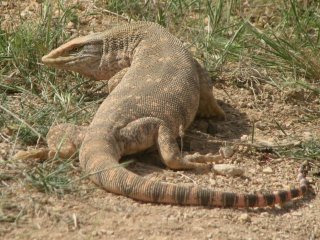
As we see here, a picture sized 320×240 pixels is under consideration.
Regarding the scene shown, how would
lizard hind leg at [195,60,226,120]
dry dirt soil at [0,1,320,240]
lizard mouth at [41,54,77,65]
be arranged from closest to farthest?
1. dry dirt soil at [0,1,320,240]
2. lizard hind leg at [195,60,226,120]
3. lizard mouth at [41,54,77,65]

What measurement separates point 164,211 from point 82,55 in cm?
293

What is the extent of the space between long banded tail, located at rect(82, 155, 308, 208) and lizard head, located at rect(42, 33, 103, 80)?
2381 millimetres

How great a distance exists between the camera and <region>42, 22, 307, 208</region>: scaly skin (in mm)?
6273

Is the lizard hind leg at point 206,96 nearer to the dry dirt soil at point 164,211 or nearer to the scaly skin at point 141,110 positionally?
the scaly skin at point 141,110

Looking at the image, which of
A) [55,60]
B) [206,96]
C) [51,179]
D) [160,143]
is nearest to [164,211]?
[51,179]

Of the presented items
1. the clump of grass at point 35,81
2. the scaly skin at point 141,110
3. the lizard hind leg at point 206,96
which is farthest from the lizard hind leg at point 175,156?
the lizard hind leg at point 206,96

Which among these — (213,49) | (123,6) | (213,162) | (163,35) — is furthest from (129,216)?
(123,6)

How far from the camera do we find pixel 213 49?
9.37 metres

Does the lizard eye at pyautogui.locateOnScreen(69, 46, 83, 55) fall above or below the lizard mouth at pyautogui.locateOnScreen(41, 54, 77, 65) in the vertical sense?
above

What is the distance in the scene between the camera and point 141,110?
23.7ft

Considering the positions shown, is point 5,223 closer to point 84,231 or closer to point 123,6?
point 84,231

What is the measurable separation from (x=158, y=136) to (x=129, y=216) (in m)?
1.25

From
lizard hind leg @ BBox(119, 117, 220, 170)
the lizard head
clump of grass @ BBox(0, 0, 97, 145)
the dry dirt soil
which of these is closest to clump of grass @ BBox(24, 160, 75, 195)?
the dry dirt soil

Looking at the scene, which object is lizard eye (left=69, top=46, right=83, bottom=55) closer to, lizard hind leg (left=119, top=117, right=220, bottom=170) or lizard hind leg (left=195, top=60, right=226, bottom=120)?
lizard hind leg (left=195, top=60, right=226, bottom=120)
